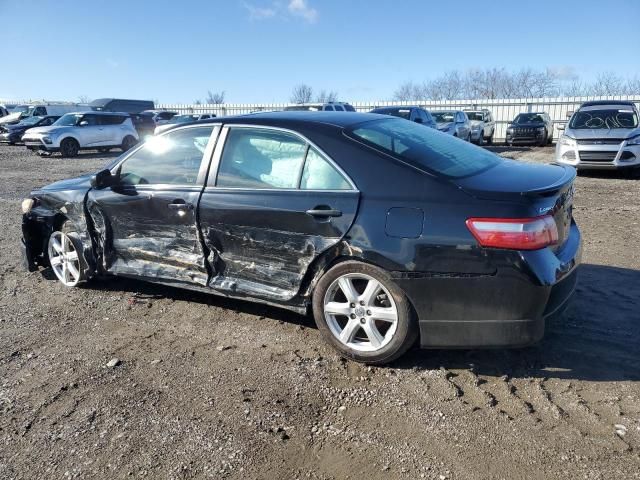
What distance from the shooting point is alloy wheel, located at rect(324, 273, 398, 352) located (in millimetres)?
3248

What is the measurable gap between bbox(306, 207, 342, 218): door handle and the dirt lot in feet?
3.22

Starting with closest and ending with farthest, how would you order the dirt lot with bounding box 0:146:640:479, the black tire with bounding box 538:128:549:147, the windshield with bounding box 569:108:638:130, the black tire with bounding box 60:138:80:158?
the dirt lot with bounding box 0:146:640:479 < the windshield with bounding box 569:108:638:130 < the black tire with bounding box 60:138:80:158 < the black tire with bounding box 538:128:549:147

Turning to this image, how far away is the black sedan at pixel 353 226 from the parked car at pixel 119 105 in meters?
34.7

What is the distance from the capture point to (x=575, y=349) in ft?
11.3

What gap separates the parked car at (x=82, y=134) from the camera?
64.4ft

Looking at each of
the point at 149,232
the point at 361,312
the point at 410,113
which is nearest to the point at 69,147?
the point at 410,113

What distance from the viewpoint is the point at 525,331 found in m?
2.96

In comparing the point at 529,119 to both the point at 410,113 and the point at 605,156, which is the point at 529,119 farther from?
the point at 605,156

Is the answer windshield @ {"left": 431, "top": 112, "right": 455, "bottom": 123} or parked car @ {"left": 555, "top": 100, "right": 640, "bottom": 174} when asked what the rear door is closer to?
parked car @ {"left": 555, "top": 100, "right": 640, "bottom": 174}

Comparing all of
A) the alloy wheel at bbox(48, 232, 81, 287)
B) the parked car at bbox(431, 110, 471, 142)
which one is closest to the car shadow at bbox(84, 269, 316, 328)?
the alloy wheel at bbox(48, 232, 81, 287)

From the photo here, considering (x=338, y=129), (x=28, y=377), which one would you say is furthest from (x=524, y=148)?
(x=28, y=377)

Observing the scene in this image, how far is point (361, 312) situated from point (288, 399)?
72 cm

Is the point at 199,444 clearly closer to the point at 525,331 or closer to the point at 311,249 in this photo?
the point at 311,249

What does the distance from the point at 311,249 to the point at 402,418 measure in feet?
3.97
